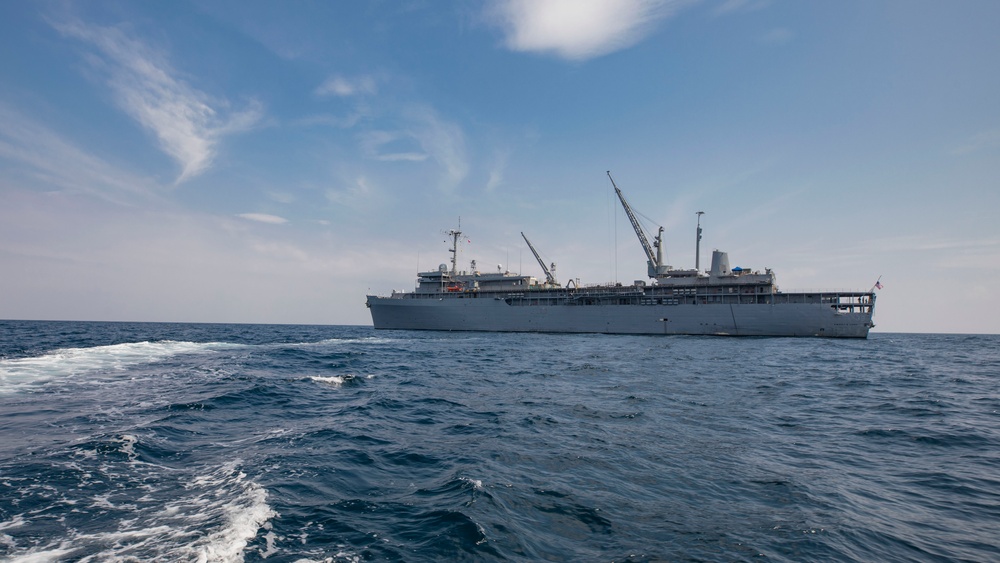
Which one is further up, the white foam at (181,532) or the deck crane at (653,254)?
the deck crane at (653,254)

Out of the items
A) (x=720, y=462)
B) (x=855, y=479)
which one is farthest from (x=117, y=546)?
(x=855, y=479)

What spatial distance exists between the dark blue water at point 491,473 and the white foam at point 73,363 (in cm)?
75

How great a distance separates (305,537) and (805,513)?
348 inches

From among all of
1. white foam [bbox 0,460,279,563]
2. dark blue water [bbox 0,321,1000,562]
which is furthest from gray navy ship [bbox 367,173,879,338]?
white foam [bbox 0,460,279,563]

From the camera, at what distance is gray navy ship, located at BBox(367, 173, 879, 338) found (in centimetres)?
5928

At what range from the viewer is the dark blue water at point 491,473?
6879 mm

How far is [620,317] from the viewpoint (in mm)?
68125

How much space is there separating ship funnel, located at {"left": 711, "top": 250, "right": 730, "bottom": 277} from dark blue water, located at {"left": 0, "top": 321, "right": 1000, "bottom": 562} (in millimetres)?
44401

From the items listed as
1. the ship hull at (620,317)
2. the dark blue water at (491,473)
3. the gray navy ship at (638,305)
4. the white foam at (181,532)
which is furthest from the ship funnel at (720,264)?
the white foam at (181,532)

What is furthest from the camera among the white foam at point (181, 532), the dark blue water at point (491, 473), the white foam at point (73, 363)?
the white foam at point (73, 363)

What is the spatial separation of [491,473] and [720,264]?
64647 millimetres

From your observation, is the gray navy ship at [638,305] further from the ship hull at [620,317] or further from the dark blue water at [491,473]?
the dark blue water at [491,473]

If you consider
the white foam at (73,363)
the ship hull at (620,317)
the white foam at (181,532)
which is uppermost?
the ship hull at (620,317)

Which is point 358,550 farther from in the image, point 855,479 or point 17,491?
point 855,479
